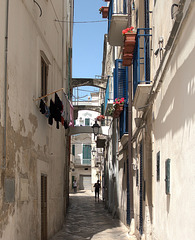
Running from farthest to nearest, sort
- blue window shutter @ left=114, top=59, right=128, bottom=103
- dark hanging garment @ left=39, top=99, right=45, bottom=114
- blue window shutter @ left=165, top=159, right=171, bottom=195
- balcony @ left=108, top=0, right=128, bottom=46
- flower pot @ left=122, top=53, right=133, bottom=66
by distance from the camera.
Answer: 1. blue window shutter @ left=114, top=59, right=128, bottom=103
2. balcony @ left=108, top=0, right=128, bottom=46
3. flower pot @ left=122, top=53, right=133, bottom=66
4. dark hanging garment @ left=39, top=99, right=45, bottom=114
5. blue window shutter @ left=165, top=159, right=171, bottom=195

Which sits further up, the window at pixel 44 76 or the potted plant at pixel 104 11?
the potted plant at pixel 104 11

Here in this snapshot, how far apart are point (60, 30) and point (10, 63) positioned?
711 cm

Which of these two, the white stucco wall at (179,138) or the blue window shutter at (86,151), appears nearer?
the white stucco wall at (179,138)

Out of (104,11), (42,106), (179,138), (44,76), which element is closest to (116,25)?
(44,76)

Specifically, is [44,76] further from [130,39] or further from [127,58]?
[130,39]

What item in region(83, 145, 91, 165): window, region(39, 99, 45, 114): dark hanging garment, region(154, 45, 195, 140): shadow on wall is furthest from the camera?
region(83, 145, 91, 165): window

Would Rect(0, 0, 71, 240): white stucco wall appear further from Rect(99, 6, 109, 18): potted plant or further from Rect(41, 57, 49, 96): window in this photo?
Rect(99, 6, 109, 18): potted plant

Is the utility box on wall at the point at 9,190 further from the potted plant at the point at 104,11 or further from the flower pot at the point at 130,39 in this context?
the potted plant at the point at 104,11

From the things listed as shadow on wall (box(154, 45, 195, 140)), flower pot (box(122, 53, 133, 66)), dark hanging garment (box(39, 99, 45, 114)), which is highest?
flower pot (box(122, 53, 133, 66))

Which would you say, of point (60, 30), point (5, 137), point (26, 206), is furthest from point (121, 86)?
point (5, 137)

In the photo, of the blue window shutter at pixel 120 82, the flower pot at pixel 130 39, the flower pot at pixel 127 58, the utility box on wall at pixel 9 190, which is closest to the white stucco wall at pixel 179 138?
the utility box on wall at pixel 9 190

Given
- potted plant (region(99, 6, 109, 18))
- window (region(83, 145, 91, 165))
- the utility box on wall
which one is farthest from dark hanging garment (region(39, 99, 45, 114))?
window (region(83, 145, 91, 165))

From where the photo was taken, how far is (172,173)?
604cm

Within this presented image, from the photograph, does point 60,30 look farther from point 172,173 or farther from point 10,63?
point 172,173
